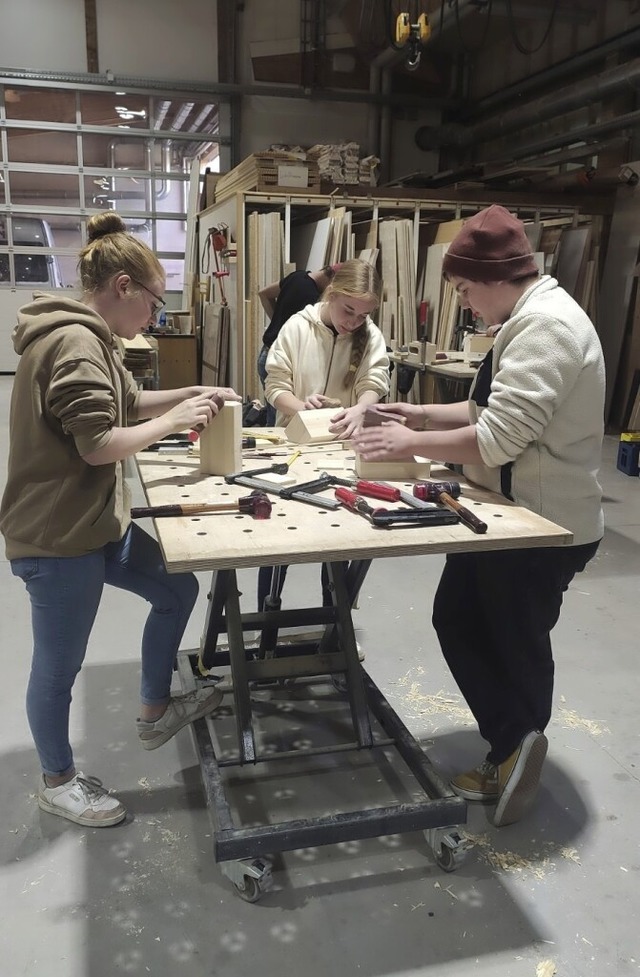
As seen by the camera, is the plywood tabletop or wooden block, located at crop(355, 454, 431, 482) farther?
wooden block, located at crop(355, 454, 431, 482)

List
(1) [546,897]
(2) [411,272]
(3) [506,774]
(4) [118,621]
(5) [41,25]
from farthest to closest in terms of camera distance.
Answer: (5) [41,25], (2) [411,272], (4) [118,621], (3) [506,774], (1) [546,897]

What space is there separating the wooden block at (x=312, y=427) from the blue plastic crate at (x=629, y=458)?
141 inches

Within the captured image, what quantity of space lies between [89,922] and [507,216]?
68.3 inches

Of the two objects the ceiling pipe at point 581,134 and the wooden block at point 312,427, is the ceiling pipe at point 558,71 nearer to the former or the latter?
the ceiling pipe at point 581,134

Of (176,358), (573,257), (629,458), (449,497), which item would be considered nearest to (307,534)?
(449,497)

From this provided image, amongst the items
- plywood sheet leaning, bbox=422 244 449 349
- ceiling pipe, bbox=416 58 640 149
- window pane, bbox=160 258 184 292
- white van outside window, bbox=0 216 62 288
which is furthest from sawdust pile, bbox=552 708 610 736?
white van outside window, bbox=0 216 62 288

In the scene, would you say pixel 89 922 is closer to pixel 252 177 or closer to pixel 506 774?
pixel 506 774

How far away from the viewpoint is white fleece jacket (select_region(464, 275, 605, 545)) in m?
1.57

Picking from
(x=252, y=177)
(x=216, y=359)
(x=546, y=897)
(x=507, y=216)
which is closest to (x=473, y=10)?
(x=252, y=177)

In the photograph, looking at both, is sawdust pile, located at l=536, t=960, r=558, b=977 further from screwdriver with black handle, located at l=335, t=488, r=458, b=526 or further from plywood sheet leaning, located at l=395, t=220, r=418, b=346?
plywood sheet leaning, located at l=395, t=220, r=418, b=346

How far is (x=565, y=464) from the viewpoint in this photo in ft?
5.50

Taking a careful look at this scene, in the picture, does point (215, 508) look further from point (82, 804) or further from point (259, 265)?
point (259, 265)

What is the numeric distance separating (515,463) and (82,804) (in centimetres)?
130

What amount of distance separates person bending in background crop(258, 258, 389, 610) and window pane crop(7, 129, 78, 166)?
26.7 feet
